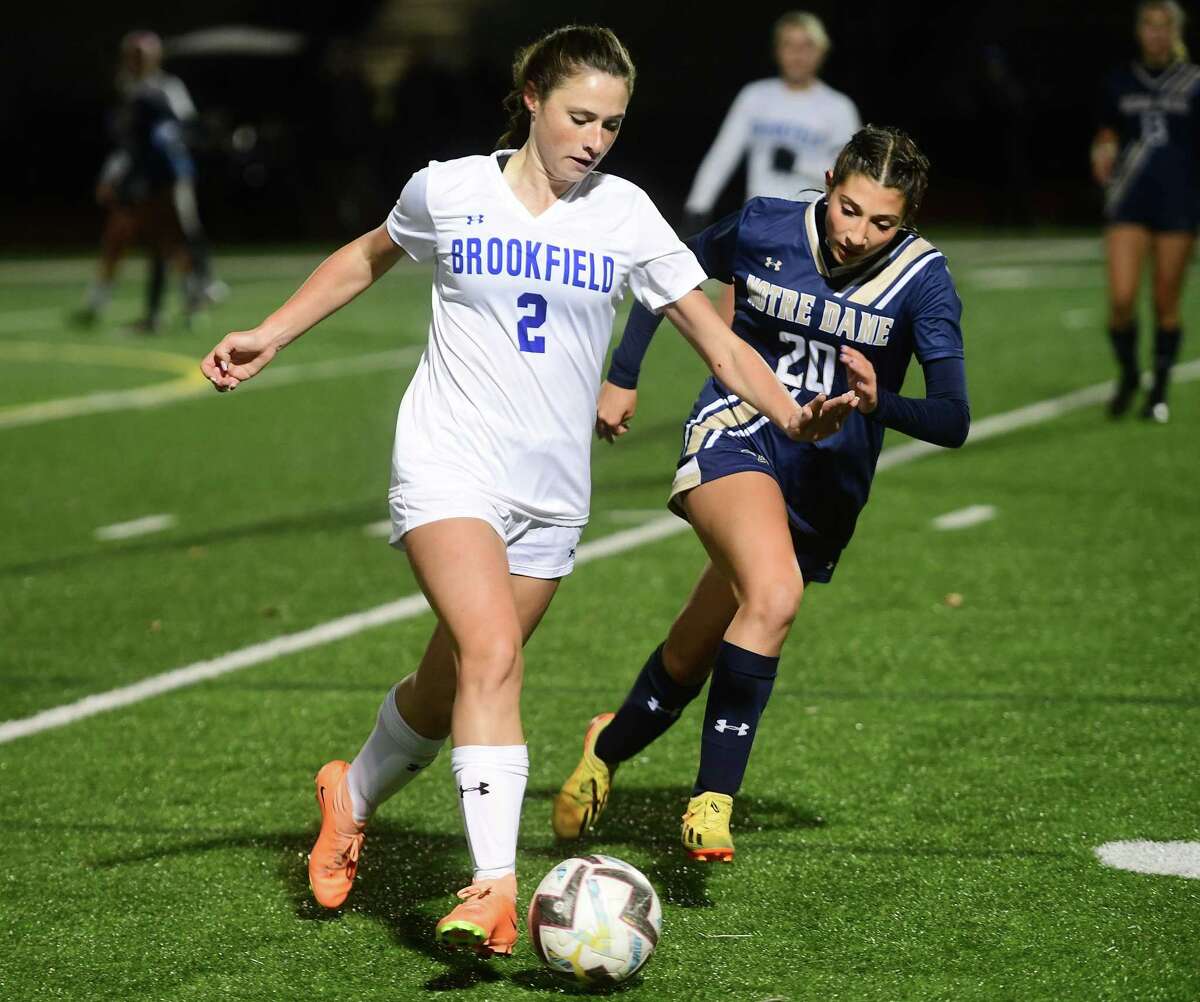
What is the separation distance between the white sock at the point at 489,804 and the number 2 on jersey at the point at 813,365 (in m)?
1.41

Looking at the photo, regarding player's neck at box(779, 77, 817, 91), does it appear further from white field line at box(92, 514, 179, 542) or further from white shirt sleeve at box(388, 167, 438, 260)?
white shirt sleeve at box(388, 167, 438, 260)

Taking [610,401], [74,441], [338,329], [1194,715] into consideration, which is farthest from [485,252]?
[338,329]

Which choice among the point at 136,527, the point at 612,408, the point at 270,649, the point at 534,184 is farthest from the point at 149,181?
the point at 534,184

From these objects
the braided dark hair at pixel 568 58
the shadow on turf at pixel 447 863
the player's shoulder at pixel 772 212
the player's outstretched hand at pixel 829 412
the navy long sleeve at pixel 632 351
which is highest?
the braided dark hair at pixel 568 58

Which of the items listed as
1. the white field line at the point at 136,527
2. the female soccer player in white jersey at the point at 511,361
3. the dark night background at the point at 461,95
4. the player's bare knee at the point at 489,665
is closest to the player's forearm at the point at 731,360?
the female soccer player in white jersey at the point at 511,361

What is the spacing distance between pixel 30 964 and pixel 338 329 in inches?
529

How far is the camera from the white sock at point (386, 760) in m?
4.70

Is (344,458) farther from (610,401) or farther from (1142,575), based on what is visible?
(610,401)

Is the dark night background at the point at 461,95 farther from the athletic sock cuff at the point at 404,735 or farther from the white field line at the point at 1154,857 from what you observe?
the white field line at the point at 1154,857

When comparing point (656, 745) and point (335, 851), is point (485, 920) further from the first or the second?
point (656, 745)

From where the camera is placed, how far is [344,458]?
11406mm

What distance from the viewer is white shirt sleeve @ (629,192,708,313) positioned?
4.45 m

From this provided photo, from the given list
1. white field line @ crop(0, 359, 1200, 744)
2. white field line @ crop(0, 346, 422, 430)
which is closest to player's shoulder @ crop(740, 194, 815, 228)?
white field line @ crop(0, 359, 1200, 744)

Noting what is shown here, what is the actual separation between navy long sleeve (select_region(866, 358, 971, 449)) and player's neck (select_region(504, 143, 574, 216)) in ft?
2.92
